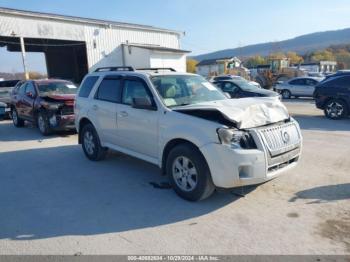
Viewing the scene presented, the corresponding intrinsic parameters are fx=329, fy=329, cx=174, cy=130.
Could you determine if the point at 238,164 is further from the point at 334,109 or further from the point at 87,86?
the point at 334,109

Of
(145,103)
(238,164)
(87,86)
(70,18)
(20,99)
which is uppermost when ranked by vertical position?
(70,18)

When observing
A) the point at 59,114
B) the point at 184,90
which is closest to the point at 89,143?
the point at 184,90

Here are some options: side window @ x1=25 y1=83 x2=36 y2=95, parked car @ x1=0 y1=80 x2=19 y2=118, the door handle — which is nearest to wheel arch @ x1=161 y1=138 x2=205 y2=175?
the door handle

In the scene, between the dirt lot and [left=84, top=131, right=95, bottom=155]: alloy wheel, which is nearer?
the dirt lot

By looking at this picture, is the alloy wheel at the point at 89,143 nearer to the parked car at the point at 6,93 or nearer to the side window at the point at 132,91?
the side window at the point at 132,91

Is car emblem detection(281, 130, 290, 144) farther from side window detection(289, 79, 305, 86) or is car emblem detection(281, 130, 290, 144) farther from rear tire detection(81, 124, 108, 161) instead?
side window detection(289, 79, 305, 86)

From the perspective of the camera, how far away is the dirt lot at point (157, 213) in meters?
3.61

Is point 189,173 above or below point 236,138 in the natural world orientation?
below

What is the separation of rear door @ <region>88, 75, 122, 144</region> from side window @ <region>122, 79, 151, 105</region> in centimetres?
21

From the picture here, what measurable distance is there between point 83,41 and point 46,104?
19409mm

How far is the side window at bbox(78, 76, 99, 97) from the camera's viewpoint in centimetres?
705

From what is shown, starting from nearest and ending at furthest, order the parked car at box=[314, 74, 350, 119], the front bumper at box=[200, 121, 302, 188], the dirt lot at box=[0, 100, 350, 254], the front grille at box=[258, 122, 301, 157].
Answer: the dirt lot at box=[0, 100, 350, 254]
the front bumper at box=[200, 121, 302, 188]
the front grille at box=[258, 122, 301, 157]
the parked car at box=[314, 74, 350, 119]

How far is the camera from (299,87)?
21578 mm

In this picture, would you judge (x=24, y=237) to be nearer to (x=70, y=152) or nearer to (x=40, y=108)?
(x=70, y=152)
